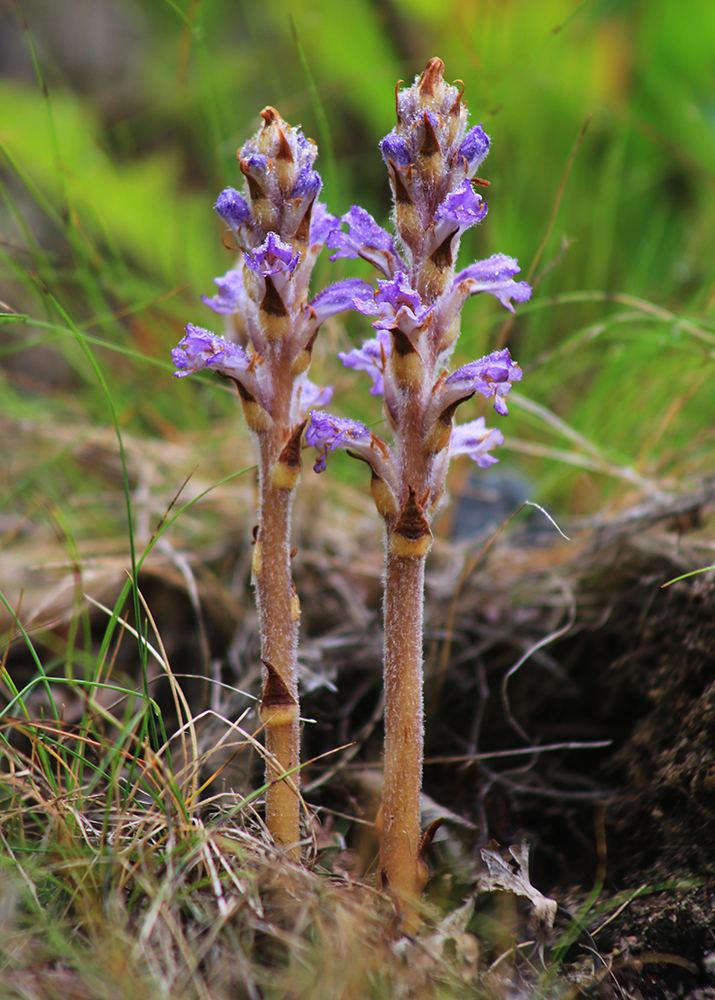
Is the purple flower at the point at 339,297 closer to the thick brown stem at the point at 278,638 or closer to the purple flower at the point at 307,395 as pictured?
the purple flower at the point at 307,395

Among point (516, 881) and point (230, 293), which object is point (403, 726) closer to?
point (516, 881)

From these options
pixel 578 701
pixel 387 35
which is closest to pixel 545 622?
pixel 578 701

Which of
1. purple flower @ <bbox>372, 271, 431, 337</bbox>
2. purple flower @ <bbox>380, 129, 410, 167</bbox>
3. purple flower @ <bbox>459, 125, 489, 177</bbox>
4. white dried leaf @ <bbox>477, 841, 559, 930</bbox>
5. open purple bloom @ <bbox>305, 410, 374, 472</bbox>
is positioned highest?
purple flower @ <bbox>459, 125, 489, 177</bbox>

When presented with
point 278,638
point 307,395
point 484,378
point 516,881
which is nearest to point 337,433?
point 307,395

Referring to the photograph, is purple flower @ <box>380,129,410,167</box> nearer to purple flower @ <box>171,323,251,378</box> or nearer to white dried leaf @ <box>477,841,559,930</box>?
purple flower @ <box>171,323,251,378</box>

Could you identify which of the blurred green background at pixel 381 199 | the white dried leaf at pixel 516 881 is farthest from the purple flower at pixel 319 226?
the white dried leaf at pixel 516 881

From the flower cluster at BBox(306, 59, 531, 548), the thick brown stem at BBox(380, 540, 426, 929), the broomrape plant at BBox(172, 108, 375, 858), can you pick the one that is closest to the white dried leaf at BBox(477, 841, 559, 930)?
the thick brown stem at BBox(380, 540, 426, 929)

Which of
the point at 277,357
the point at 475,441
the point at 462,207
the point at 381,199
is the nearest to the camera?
the point at 462,207
